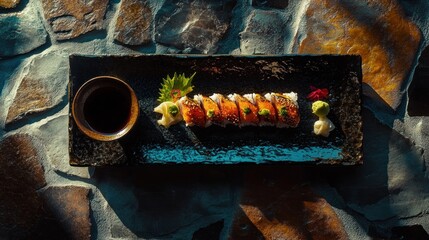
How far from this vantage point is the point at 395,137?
7.73 ft

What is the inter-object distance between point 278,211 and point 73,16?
102 centimetres

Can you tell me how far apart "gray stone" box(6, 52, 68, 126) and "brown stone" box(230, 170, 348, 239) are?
2.50ft

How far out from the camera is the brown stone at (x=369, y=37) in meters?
2.36

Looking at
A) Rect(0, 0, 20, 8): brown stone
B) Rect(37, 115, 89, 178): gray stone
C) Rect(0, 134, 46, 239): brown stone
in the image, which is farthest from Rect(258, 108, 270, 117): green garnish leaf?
Rect(0, 0, 20, 8): brown stone

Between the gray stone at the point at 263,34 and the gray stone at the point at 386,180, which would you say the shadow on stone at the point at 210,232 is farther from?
the gray stone at the point at 263,34

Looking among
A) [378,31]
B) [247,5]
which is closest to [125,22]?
[247,5]

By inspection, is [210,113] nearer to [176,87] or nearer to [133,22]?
[176,87]

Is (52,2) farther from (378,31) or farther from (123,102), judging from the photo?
(378,31)

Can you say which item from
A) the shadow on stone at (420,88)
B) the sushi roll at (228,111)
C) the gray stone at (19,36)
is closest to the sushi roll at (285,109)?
the sushi roll at (228,111)

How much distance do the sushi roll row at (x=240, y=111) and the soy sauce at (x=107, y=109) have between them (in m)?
0.19

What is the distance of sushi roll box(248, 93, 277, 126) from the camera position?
2.21m

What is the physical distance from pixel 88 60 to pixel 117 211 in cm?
55

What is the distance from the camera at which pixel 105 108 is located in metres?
2.22

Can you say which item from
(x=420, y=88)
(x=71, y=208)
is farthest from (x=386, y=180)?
(x=71, y=208)
